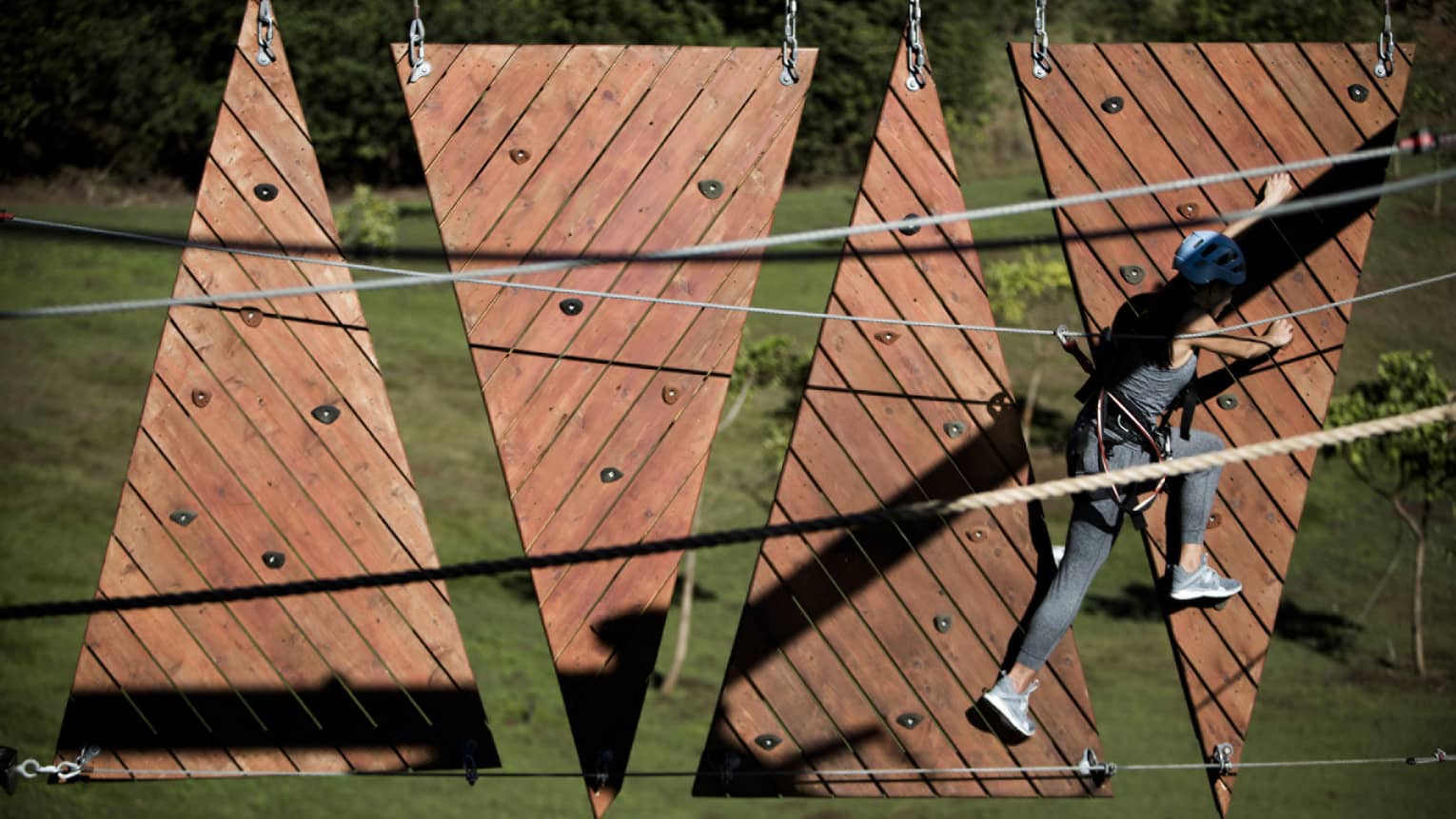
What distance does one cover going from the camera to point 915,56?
4797 mm

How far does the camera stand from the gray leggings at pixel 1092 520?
4688mm

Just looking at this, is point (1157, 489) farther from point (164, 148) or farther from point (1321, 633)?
point (164, 148)

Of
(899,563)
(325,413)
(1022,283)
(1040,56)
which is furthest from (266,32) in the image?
(1022,283)

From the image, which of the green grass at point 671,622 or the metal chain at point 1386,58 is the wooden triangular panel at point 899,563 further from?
the green grass at point 671,622

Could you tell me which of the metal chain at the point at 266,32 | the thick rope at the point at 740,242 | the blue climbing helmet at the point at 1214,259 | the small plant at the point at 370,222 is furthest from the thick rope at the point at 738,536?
the small plant at the point at 370,222

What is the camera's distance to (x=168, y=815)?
33.6ft

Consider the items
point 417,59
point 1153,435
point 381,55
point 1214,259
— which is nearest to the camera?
point 1214,259

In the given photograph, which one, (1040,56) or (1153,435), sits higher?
(1040,56)

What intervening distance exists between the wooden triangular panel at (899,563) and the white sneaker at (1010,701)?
95 mm

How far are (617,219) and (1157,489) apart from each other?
6.57 feet

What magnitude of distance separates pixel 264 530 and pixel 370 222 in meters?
16.0

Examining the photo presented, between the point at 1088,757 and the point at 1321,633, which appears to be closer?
the point at 1088,757

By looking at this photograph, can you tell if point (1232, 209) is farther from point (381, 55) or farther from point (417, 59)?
point (381, 55)

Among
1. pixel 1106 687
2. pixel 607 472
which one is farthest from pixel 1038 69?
pixel 1106 687
